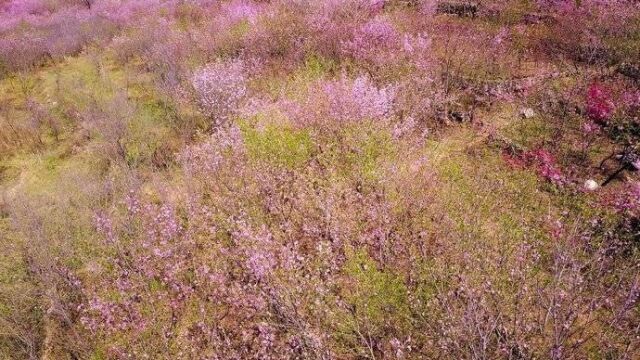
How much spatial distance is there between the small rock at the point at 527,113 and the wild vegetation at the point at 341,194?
0.09 ft

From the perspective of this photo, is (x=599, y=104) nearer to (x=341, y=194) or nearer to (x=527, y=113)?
(x=527, y=113)

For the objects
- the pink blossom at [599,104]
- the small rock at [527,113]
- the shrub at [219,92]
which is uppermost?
the shrub at [219,92]

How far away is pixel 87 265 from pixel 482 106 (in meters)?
7.53

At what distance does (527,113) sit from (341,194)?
415cm

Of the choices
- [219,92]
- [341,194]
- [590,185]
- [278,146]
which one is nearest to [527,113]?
[590,185]

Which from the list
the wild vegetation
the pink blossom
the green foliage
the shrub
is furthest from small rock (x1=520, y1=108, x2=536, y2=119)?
the shrub

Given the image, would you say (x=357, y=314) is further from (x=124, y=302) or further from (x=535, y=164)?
(x=535, y=164)

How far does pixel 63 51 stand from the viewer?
46.0 feet

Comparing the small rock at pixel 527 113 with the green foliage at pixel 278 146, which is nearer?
the green foliage at pixel 278 146

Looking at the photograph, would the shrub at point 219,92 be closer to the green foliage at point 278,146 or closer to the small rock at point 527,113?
the green foliage at point 278,146

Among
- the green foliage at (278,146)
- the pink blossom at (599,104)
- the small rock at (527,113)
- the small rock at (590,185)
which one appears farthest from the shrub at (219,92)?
the pink blossom at (599,104)

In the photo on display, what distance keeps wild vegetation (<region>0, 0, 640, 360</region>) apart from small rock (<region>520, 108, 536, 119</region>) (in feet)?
0.09

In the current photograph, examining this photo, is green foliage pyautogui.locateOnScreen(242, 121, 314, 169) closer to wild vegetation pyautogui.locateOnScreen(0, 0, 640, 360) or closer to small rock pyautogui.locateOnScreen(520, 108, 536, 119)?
wild vegetation pyautogui.locateOnScreen(0, 0, 640, 360)

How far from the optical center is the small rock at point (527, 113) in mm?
8266
